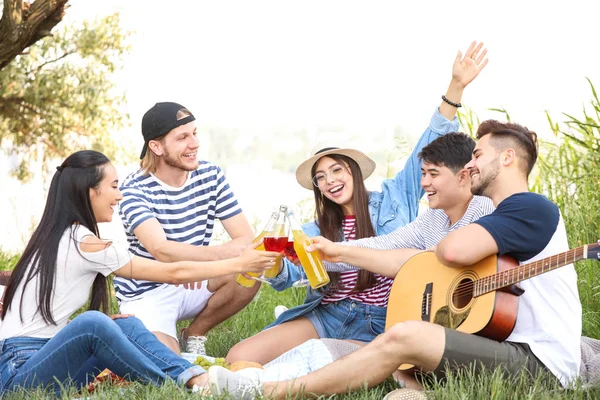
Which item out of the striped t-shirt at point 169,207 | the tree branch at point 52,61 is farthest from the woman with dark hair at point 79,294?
the tree branch at point 52,61

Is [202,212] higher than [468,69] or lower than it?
lower

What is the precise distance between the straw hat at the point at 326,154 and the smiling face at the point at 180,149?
2.23ft

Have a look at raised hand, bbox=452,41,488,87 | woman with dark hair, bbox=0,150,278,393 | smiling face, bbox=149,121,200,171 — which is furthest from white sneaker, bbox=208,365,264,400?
raised hand, bbox=452,41,488,87

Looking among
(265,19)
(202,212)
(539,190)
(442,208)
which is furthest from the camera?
(265,19)

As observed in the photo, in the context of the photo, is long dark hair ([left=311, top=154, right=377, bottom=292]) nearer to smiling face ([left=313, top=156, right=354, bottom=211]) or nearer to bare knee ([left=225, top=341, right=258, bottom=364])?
smiling face ([left=313, top=156, right=354, bottom=211])

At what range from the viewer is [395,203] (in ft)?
16.1

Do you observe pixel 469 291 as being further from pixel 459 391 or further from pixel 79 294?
pixel 79 294

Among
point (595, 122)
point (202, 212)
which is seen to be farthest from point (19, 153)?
point (595, 122)

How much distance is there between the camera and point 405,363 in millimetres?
3576

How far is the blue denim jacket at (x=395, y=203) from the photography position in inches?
190

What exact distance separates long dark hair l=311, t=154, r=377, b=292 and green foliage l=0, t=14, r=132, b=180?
351 inches

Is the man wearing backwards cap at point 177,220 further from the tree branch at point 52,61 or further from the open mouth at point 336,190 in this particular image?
the tree branch at point 52,61

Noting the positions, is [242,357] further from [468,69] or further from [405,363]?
[468,69]

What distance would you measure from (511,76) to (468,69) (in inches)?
743
